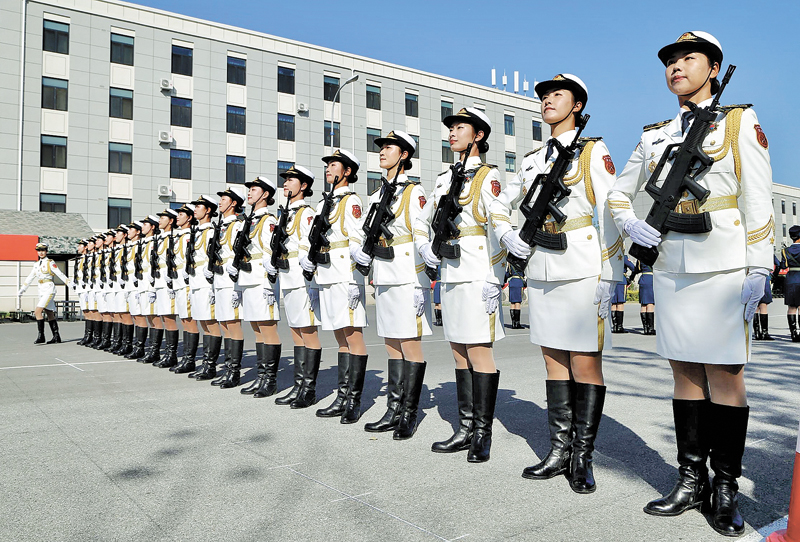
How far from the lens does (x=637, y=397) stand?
643 cm

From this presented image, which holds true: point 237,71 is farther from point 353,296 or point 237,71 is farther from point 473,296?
point 473,296

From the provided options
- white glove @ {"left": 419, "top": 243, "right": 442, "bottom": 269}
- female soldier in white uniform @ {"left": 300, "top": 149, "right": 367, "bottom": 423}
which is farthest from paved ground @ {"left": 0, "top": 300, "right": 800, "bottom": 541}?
white glove @ {"left": 419, "top": 243, "right": 442, "bottom": 269}

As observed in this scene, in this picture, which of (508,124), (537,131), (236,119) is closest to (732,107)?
(236,119)

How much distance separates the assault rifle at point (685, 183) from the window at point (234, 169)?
109 feet

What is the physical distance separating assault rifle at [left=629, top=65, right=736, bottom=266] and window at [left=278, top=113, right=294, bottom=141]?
34.6 meters

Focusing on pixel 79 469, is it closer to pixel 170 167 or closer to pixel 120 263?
pixel 120 263

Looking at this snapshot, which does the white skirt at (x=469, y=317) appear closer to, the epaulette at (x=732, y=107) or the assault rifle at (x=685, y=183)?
the assault rifle at (x=685, y=183)

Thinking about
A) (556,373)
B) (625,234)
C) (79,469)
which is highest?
(625,234)

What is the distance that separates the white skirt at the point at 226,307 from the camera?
8.02 meters

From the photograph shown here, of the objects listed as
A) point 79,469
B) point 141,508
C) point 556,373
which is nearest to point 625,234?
point 556,373

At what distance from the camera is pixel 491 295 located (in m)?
4.47

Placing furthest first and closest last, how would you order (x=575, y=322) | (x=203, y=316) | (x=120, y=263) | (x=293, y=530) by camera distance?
(x=120, y=263)
(x=203, y=316)
(x=575, y=322)
(x=293, y=530)

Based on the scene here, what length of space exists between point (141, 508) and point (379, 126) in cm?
3754

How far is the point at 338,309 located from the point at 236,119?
3132cm
